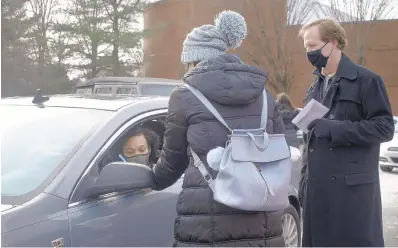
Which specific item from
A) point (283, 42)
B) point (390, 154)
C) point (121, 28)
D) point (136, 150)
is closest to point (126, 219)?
point (136, 150)

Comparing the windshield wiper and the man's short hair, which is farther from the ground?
the man's short hair

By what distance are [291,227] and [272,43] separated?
25924 millimetres

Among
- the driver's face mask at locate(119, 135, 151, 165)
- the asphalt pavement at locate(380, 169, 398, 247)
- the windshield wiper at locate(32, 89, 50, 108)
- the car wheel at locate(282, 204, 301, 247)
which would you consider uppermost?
the windshield wiper at locate(32, 89, 50, 108)

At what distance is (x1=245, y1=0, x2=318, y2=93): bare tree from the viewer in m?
29.2

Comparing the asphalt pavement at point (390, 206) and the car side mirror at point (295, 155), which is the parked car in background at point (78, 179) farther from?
the asphalt pavement at point (390, 206)

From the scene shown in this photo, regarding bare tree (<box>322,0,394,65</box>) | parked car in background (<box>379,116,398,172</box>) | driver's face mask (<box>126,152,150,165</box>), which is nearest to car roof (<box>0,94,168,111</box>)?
driver's face mask (<box>126,152,150,165</box>)

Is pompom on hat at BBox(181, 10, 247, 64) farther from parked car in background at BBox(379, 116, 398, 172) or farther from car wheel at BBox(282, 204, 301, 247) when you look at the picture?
parked car in background at BBox(379, 116, 398, 172)

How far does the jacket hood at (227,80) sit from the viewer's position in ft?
8.16

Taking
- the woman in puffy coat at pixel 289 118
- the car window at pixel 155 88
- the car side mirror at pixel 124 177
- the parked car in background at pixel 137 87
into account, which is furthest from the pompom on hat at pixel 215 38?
the car window at pixel 155 88

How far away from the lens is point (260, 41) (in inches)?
1187

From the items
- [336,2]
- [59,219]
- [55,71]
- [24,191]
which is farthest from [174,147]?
[55,71]

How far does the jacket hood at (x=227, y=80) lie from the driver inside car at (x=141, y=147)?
1139 mm

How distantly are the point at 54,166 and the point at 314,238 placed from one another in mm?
1553

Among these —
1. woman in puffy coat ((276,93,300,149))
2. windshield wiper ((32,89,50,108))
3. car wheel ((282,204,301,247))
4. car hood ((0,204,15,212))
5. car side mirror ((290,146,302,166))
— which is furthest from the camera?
woman in puffy coat ((276,93,300,149))
